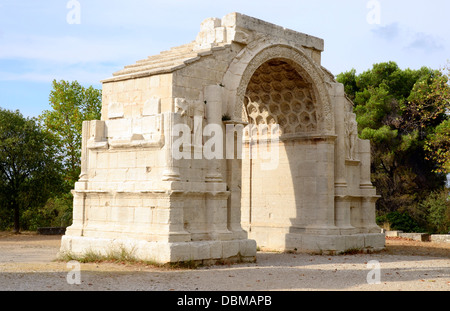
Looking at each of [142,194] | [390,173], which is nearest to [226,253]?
[142,194]

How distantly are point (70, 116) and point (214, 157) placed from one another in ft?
49.5

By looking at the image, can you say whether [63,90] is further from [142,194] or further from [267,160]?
[142,194]

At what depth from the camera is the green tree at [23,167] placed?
24.0 m

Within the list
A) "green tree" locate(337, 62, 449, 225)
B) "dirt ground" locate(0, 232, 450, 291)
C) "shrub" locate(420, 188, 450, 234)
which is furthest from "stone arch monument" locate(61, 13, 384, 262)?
"green tree" locate(337, 62, 449, 225)

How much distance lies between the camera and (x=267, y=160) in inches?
677

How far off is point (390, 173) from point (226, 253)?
1848 cm

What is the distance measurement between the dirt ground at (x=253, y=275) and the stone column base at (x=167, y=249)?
0.26m

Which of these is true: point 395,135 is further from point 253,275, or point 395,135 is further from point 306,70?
point 253,275

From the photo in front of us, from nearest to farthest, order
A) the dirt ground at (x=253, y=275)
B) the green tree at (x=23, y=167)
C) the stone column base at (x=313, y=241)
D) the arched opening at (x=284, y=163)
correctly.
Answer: the dirt ground at (x=253, y=275)
the stone column base at (x=313, y=241)
the arched opening at (x=284, y=163)
the green tree at (x=23, y=167)

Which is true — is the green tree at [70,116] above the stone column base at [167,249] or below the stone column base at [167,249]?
above

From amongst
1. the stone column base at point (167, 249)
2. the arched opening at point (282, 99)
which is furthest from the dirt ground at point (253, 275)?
the arched opening at point (282, 99)

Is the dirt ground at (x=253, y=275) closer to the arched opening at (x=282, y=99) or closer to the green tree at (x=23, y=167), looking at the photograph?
the arched opening at (x=282, y=99)

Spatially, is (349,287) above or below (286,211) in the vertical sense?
below

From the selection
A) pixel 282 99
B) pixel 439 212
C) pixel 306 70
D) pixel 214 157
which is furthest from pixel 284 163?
pixel 439 212
